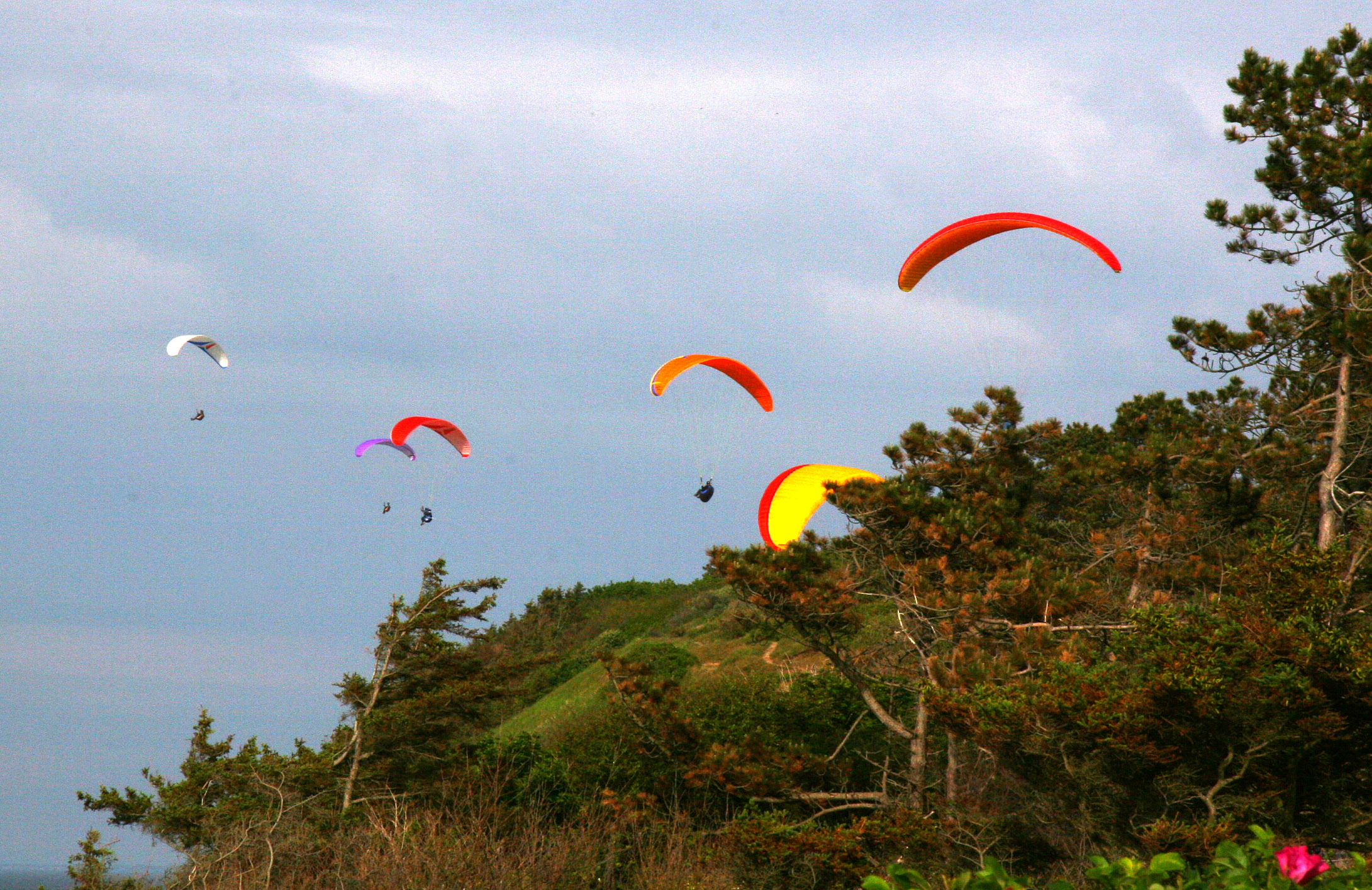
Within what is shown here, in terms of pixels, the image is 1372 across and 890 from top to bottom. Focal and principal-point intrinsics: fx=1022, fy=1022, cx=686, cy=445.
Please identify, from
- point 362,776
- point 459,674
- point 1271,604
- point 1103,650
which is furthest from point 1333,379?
point 362,776

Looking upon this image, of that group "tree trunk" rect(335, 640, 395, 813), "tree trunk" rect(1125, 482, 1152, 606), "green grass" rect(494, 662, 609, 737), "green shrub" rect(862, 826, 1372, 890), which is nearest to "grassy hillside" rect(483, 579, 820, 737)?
"green grass" rect(494, 662, 609, 737)

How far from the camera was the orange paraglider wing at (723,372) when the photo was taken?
22.4 meters

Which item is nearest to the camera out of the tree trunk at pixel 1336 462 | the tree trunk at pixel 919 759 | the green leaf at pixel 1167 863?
the green leaf at pixel 1167 863

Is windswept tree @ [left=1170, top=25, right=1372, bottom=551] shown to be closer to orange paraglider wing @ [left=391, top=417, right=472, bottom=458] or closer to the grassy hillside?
the grassy hillside

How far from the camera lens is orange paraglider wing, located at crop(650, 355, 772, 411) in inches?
882

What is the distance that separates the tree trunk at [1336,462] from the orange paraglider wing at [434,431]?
23795 millimetres

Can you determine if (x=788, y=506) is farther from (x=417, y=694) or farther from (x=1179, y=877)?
(x=1179, y=877)

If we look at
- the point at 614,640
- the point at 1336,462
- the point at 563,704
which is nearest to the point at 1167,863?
the point at 1336,462

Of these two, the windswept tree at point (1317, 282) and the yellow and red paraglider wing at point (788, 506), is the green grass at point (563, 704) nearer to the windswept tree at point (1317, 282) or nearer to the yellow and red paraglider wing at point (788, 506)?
the yellow and red paraglider wing at point (788, 506)

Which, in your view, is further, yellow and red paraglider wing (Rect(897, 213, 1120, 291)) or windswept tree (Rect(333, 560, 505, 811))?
windswept tree (Rect(333, 560, 505, 811))

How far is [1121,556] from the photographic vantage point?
1698cm

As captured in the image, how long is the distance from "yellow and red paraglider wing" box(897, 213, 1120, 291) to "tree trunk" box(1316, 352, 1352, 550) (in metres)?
3.96

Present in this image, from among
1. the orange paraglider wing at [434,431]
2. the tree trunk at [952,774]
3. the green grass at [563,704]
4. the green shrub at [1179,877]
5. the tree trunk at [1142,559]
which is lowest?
the green shrub at [1179,877]

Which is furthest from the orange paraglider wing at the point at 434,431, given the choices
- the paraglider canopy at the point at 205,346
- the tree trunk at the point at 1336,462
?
the tree trunk at the point at 1336,462
